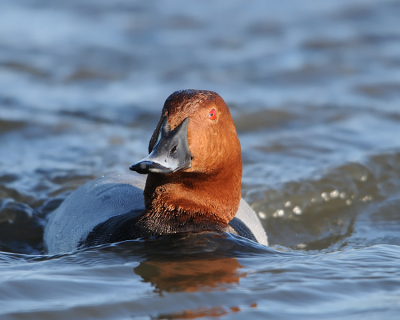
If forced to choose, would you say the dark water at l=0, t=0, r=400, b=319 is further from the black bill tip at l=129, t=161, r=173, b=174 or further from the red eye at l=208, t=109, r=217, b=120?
the red eye at l=208, t=109, r=217, b=120

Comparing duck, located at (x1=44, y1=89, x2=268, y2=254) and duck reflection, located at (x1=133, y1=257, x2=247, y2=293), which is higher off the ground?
duck, located at (x1=44, y1=89, x2=268, y2=254)

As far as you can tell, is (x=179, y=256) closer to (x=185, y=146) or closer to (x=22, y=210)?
(x=185, y=146)

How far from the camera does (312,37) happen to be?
13.7 m

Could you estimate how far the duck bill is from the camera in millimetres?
3529

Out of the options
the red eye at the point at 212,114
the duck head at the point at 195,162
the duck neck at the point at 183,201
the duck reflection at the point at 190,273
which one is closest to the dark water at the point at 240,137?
the duck reflection at the point at 190,273

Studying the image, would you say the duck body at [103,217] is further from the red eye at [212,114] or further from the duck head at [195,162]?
the red eye at [212,114]

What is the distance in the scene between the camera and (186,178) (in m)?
4.10

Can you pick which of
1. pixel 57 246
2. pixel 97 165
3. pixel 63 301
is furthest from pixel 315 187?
pixel 63 301

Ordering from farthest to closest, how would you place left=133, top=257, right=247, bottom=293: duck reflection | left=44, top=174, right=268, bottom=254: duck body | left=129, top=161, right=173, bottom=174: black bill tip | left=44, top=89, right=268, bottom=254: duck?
left=44, top=174, right=268, bottom=254: duck body, left=44, top=89, right=268, bottom=254: duck, left=133, top=257, right=247, bottom=293: duck reflection, left=129, top=161, right=173, bottom=174: black bill tip

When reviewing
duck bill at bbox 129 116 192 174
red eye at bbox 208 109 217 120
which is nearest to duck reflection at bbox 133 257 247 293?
duck bill at bbox 129 116 192 174

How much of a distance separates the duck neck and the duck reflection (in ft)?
1.02

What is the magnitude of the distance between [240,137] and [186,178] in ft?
17.4

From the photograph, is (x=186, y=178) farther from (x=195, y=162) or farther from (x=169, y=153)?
(x=169, y=153)

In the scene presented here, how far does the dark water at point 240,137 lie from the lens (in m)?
3.60
